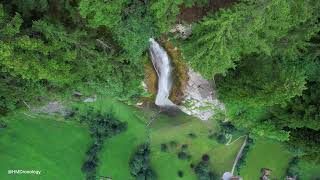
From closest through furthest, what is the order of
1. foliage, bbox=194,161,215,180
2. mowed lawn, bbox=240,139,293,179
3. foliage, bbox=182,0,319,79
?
foliage, bbox=182,0,319,79 < foliage, bbox=194,161,215,180 < mowed lawn, bbox=240,139,293,179

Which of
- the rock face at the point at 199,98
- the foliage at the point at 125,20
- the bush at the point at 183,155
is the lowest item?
the bush at the point at 183,155

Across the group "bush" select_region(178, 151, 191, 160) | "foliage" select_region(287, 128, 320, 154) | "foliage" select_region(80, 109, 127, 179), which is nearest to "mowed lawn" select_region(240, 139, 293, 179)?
"foliage" select_region(287, 128, 320, 154)

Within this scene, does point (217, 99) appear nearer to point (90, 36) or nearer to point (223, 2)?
point (223, 2)

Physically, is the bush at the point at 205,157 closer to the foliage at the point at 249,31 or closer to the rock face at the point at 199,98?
the rock face at the point at 199,98

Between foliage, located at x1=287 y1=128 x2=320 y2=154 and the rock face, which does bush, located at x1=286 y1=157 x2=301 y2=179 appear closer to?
foliage, located at x1=287 y1=128 x2=320 y2=154

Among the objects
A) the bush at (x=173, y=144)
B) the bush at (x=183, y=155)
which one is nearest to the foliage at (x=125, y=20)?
the bush at (x=173, y=144)
